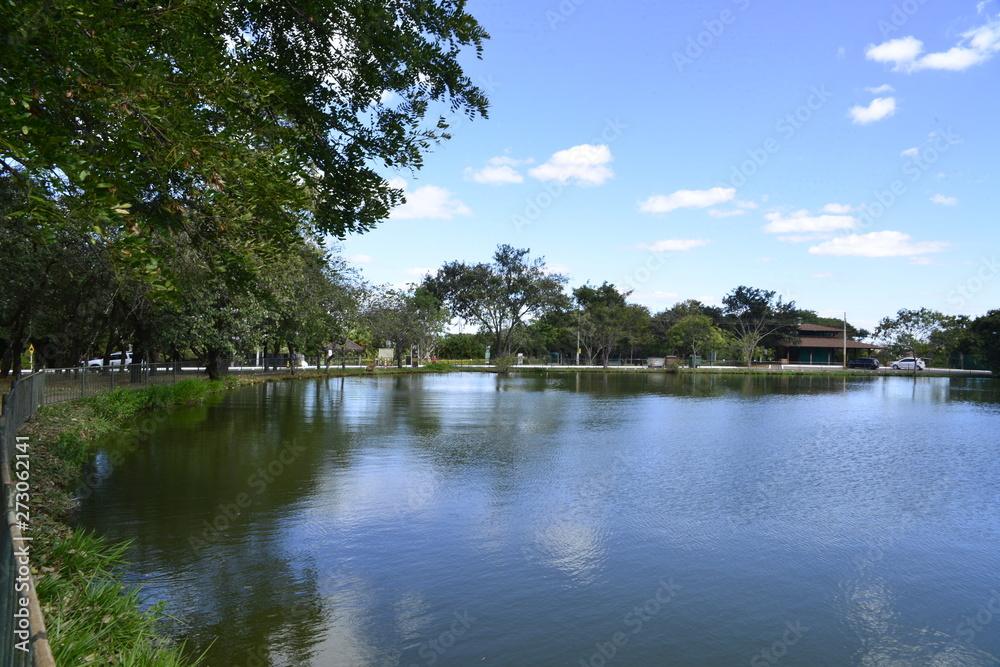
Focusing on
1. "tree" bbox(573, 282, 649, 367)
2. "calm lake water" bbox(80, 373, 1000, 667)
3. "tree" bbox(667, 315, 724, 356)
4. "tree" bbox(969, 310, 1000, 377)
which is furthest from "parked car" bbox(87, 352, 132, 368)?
"tree" bbox(969, 310, 1000, 377)

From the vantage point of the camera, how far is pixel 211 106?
7027 millimetres

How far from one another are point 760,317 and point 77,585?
75.1 meters

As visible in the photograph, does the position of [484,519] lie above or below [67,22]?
below

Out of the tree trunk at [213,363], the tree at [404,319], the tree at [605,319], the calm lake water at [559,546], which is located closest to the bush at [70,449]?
the calm lake water at [559,546]

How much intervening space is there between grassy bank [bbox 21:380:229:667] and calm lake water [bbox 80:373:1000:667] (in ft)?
1.13

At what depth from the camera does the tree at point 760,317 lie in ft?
236

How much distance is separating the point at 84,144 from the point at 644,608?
7.42m

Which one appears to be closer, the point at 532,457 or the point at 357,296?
the point at 532,457

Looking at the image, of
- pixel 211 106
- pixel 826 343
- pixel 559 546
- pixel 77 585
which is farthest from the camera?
pixel 826 343

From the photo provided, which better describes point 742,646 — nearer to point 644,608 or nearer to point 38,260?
point 644,608

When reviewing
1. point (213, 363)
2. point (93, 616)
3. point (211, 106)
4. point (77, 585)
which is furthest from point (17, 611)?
point (213, 363)

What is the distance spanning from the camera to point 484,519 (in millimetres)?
9445

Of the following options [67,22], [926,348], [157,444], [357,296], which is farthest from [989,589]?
[926,348]

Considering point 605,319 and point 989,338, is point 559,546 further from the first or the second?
point 989,338
